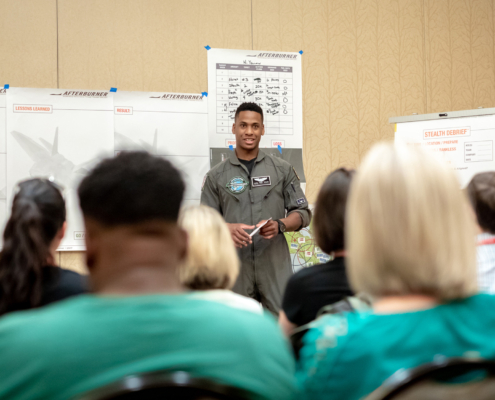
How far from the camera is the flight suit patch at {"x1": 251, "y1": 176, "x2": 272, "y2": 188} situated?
11.3 feet

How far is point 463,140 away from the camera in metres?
3.86

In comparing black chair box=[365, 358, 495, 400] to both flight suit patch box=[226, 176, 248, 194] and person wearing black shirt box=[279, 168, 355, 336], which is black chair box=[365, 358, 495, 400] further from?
flight suit patch box=[226, 176, 248, 194]

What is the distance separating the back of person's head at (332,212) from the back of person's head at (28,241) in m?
0.77

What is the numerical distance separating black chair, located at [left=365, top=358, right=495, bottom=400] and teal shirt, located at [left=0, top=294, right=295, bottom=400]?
0.17 metres

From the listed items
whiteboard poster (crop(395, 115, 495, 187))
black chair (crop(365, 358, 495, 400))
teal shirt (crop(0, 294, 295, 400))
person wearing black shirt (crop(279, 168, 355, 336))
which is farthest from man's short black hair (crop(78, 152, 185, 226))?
whiteboard poster (crop(395, 115, 495, 187))

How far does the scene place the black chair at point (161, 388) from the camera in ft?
2.08

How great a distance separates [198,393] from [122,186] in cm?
34

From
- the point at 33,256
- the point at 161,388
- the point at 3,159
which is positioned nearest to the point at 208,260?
the point at 33,256

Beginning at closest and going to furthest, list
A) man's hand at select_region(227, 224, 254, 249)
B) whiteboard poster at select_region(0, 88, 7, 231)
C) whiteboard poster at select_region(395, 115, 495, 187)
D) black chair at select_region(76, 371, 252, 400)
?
black chair at select_region(76, 371, 252, 400)
man's hand at select_region(227, 224, 254, 249)
whiteboard poster at select_region(0, 88, 7, 231)
whiteboard poster at select_region(395, 115, 495, 187)

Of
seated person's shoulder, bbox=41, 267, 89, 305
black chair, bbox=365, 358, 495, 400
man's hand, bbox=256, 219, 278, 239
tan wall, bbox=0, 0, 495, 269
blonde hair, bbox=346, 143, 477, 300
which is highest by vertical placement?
tan wall, bbox=0, 0, 495, 269

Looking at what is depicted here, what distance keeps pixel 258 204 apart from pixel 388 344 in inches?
104

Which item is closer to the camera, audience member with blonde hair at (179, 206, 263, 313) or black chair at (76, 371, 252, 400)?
black chair at (76, 371, 252, 400)

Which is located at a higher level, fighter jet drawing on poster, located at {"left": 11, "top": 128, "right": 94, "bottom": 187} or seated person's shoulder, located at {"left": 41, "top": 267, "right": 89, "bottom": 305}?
fighter jet drawing on poster, located at {"left": 11, "top": 128, "right": 94, "bottom": 187}

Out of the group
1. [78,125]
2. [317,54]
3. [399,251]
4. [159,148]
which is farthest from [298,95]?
[399,251]
